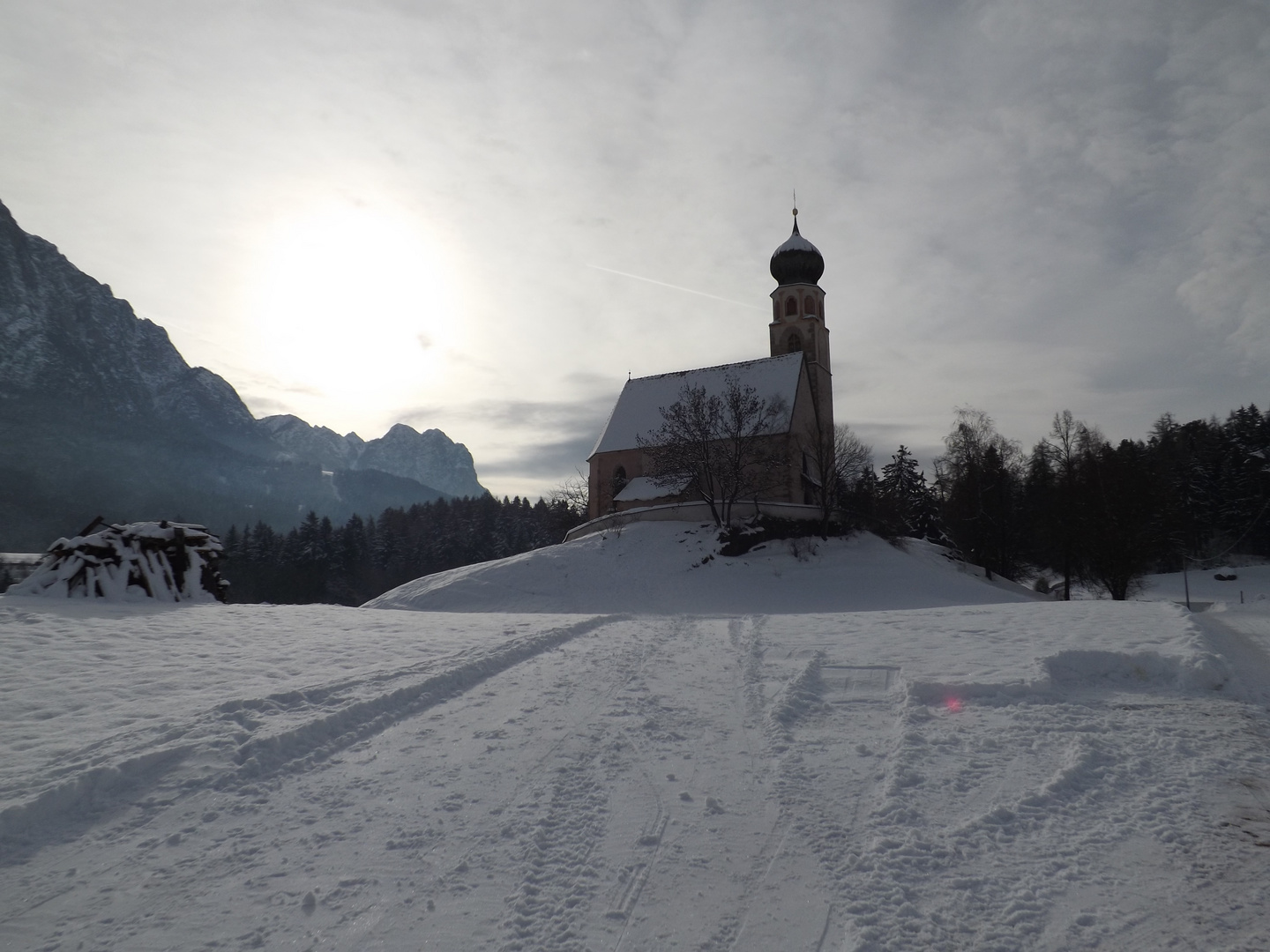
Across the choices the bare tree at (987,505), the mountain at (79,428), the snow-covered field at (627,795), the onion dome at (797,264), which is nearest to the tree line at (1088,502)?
the bare tree at (987,505)

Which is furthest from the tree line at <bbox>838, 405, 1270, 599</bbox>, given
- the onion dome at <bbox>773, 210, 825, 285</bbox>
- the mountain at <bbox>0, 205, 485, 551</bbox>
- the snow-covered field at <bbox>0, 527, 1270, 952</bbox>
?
the mountain at <bbox>0, 205, 485, 551</bbox>

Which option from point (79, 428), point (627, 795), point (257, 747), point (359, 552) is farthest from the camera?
point (79, 428)

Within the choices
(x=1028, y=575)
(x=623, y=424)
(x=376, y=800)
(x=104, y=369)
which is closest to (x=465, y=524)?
(x=623, y=424)

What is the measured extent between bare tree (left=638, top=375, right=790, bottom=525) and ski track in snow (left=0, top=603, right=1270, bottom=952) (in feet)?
78.1

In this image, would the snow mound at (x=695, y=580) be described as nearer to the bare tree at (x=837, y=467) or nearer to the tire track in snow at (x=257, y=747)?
the bare tree at (x=837, y=467)

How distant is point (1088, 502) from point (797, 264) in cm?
2467

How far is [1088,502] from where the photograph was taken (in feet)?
92.9

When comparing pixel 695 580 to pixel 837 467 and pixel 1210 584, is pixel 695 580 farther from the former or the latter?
pixel 1210 584

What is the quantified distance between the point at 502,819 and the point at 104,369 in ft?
719

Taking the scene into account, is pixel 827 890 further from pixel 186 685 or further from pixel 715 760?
pixel 186 685

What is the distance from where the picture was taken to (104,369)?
176250 mm

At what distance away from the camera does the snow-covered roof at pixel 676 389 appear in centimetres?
3891

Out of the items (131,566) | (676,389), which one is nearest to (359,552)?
(676,389)

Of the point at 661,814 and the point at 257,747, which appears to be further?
the point at 257,747
